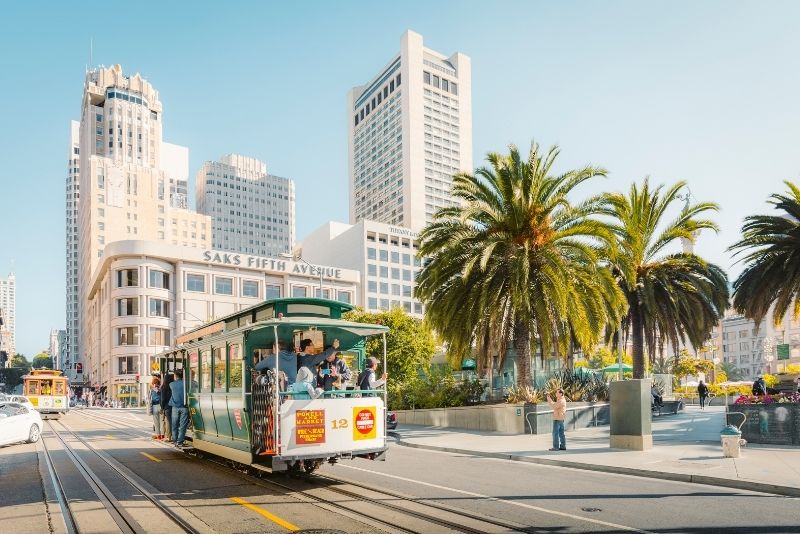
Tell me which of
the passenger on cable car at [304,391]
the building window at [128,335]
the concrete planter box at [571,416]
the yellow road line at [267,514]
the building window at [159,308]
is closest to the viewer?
the yellow road line at [267,514]

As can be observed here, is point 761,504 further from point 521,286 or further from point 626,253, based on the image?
point 626,253

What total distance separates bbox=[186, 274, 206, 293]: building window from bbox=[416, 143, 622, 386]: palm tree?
227 feet

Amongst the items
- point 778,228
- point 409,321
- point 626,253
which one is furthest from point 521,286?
point 409,321

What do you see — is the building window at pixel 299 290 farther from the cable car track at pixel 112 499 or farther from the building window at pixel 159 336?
the cable car track at pixel 112 499

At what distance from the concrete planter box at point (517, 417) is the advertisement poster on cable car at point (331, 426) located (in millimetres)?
11972

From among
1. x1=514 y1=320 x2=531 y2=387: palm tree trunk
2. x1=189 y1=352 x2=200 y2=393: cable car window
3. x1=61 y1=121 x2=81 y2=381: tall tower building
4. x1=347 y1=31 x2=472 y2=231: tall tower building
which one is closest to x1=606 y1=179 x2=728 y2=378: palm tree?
x1=514 y1=320 x2=531 y2=387: palm tree trunk

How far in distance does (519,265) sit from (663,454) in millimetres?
8563

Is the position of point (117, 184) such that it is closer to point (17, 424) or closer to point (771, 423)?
point (17, 424)

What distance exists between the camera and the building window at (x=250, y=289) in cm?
9425

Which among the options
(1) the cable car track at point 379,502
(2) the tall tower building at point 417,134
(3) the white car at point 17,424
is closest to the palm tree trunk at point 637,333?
(1) the cable car track at point 379,502

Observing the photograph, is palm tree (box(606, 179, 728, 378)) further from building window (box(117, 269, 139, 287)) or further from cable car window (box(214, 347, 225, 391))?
building window (box(117, 269, 139, 287))

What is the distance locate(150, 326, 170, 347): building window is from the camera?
85.3 m

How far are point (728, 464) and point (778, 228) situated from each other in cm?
1333

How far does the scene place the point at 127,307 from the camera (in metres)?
85.5
